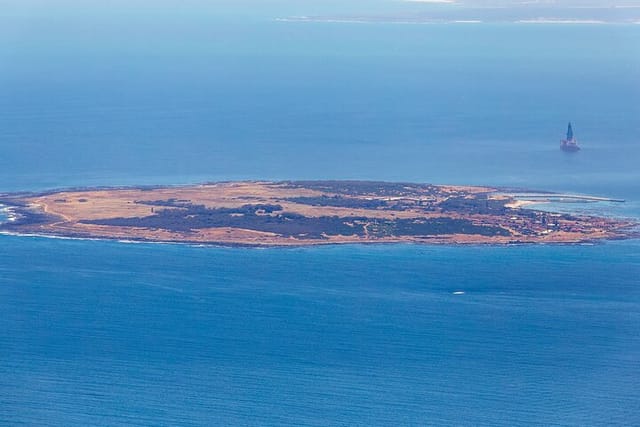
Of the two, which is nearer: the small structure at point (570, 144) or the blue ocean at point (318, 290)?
the blue ocean at point (318, 290)

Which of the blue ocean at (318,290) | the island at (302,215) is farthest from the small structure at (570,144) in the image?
the island at (302,215)

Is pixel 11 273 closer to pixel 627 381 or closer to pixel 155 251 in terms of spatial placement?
pixel 155 251

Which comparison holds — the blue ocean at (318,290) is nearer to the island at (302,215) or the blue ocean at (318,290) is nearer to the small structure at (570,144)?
the small structure at (570,144)

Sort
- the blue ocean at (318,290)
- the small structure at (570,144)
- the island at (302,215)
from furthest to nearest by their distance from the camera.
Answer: the small structure at (570,144)
the island at (302,215)
the blue ocean at (318,290)

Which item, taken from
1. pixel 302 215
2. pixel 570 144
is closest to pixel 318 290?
pixel 302 215

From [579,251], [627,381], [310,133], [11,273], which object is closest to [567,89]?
[310,133]

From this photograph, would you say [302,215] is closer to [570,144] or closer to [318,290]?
[318,290]

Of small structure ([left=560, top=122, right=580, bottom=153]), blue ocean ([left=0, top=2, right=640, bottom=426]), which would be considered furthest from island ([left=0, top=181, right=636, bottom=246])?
small structure ([left=560, top=122, right=580, bottom=153])
